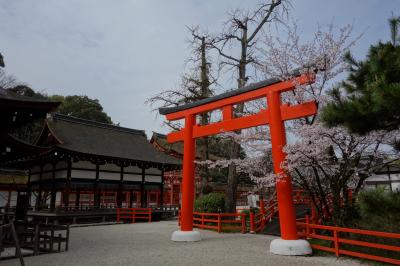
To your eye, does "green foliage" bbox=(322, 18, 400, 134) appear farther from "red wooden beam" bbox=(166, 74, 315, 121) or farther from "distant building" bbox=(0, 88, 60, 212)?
"distant building" bbox=(0, 88, 60, 212)

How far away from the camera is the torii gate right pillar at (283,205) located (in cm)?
755

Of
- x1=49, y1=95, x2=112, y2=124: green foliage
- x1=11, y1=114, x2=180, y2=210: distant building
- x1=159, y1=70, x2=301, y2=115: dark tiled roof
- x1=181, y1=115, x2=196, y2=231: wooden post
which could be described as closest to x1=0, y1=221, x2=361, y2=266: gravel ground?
x1=181, y1=115, x2=196, y2=231: wooden post

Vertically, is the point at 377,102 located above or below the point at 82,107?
below

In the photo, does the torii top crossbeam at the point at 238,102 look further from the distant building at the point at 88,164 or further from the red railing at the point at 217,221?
the distant building at the point at 88,164

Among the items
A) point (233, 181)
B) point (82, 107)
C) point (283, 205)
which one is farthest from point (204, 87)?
point (82, 107)

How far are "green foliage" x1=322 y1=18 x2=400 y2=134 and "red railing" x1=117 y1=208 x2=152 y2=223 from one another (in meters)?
15.9

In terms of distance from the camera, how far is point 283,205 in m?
7.79

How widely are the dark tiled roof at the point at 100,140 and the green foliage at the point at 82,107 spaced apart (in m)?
22.2

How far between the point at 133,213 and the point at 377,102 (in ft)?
55.0

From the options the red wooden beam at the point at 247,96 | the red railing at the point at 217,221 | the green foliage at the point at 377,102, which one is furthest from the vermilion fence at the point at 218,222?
the green foliage at the point at 377,102

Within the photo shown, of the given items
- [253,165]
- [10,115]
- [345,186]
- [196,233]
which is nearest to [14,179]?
[10,115]

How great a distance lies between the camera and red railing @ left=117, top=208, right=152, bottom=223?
18609mm

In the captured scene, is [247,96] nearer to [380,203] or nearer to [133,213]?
[380,203]

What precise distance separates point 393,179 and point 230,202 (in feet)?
35.6
